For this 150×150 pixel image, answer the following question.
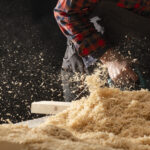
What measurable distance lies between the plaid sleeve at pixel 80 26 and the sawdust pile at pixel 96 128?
17.8 inches

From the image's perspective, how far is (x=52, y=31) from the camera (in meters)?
3.45

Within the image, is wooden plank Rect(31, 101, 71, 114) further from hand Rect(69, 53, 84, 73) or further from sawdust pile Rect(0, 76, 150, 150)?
hand Rect(69, 53, 84, 73)

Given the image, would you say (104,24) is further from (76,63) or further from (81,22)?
(76,63)

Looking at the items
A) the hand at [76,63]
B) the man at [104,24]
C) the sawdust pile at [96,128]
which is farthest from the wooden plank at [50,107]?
the hand at [76,63]

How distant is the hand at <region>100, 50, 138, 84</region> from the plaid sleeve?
0.18 meters

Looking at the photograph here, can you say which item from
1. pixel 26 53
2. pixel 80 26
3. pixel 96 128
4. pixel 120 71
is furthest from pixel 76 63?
pixel 26 53

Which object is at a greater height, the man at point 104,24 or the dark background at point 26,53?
the man at point 104,24

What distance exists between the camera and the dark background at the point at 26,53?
11.2 ft

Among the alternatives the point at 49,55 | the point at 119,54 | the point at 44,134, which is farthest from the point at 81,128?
the point at 49,55

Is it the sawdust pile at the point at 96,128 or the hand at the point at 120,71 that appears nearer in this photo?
the sawdust pile at the point at 96,128

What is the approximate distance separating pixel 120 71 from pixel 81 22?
1.56 ft

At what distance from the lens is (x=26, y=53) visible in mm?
3543

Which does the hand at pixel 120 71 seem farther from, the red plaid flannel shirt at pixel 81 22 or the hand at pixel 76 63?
the hand at pixel 76 63

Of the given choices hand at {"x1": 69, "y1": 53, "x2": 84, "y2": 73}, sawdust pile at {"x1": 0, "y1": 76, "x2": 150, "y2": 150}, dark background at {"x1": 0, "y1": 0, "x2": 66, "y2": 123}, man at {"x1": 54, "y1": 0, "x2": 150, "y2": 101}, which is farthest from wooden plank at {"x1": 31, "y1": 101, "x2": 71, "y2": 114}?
dark background at {"x1": 0, "y1": 0, "x2": 66, "y2": 123}
